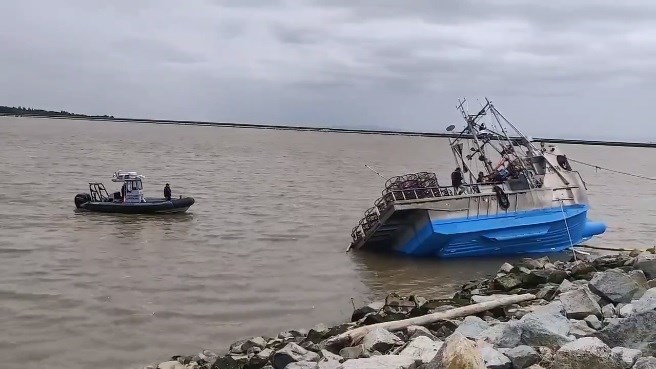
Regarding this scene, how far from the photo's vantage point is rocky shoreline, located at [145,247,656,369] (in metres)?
5.61

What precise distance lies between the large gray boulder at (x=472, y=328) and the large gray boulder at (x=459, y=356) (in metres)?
2.41

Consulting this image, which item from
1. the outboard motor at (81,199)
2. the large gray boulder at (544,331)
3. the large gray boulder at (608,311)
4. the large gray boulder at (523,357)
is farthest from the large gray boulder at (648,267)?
the outboard motor at (81,199)

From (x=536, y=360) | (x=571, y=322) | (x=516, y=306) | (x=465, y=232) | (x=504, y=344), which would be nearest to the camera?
(x=536, y=360)

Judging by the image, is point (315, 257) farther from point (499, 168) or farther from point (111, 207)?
point (111, 207)

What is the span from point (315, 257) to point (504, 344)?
A: 1293 cm

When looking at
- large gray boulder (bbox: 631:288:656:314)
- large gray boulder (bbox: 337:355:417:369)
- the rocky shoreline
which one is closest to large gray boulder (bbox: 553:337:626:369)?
the rocky shoreline

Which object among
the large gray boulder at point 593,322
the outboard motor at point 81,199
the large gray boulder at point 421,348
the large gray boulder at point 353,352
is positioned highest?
the large gray boulder at point 593,322

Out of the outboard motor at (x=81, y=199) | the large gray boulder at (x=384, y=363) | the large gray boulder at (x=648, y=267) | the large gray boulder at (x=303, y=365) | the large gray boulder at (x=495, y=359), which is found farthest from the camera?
the outboard motor at (x=81, y=199)

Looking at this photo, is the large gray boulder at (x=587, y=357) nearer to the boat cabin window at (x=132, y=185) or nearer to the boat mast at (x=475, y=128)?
the boat mast at (x=475, y=128)

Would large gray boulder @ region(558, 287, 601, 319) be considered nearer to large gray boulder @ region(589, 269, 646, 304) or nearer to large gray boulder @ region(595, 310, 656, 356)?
large gray boulder @ region(589, 269, 646, 304)

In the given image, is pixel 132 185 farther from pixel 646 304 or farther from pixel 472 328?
pixel 646 304

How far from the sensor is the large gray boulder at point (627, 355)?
543cm

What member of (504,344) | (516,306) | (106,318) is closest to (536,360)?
(504,344)

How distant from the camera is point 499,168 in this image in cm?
2044
